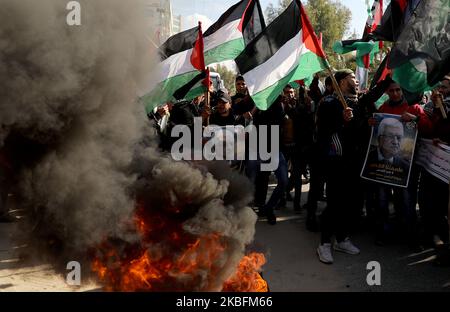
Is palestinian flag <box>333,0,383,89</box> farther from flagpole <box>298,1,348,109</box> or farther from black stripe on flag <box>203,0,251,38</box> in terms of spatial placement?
black stripe on flag <box>203,0,251,38</box>

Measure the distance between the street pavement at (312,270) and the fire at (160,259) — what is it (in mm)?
527

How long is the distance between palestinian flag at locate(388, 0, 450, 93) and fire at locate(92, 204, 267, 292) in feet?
9.27

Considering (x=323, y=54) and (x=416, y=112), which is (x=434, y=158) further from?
(x=323, y=54)

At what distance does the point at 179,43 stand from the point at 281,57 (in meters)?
2.07

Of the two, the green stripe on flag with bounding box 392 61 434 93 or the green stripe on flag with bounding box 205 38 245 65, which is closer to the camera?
the green stripe on flag with bounding box 392 61 434 93

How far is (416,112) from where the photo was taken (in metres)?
5.55

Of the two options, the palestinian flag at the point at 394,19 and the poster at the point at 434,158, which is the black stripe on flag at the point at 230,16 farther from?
the poster at the point at 434,158

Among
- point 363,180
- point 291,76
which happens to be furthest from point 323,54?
point 363,180

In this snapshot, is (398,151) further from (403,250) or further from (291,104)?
(291,104)

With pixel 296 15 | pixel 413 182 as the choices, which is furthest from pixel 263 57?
pixel 413 182

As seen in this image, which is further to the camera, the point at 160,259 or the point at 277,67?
the point at 277,67

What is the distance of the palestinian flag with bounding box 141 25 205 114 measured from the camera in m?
6.60

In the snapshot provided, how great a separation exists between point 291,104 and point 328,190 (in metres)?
2.72

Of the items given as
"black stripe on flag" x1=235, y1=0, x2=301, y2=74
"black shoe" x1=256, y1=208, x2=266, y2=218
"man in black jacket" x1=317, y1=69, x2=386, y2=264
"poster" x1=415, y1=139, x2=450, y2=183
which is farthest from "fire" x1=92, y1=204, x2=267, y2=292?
"black shoe" x1=256, y1=208, x2=266, y2=218
